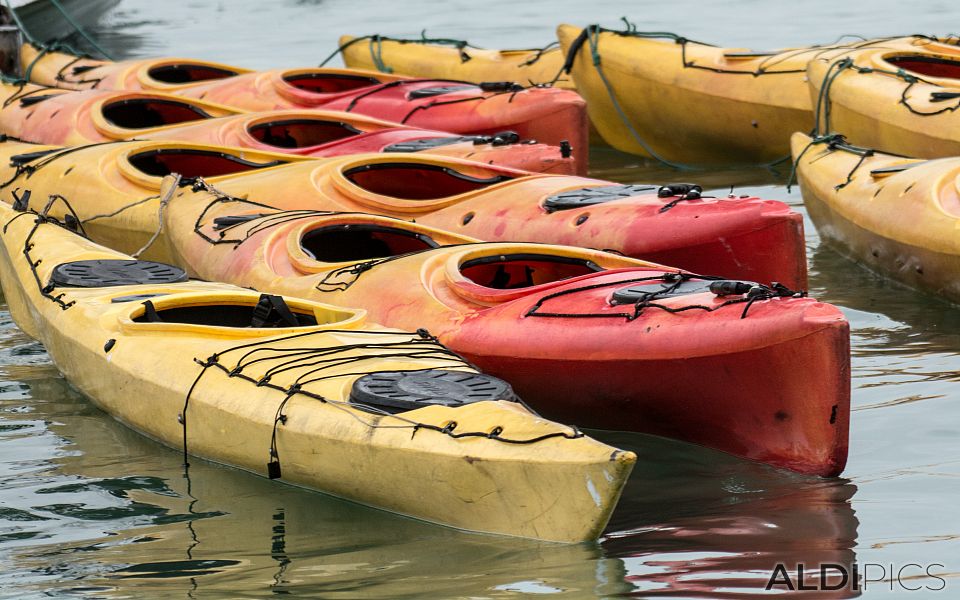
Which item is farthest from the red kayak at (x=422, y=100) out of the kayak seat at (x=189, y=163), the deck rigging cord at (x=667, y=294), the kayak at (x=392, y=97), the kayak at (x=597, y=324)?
the deck rigging cord at (x=667, y=294)

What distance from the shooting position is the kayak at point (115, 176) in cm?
845

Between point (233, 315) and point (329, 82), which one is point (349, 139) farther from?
point (233, 315)

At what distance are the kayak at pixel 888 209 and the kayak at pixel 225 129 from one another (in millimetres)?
1578

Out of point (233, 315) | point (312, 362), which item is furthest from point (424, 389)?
point (233, 315)

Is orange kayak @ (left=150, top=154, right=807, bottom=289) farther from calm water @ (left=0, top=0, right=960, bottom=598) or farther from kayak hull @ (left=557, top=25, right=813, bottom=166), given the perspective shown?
kayak hull @ (left=557, top=25, right=813, bottom=166)

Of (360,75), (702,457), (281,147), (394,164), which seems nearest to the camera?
(702,457)

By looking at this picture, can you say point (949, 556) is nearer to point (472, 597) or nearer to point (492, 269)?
point (472, 597)

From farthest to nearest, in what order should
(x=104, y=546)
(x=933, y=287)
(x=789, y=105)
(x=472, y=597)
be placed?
(x=789, y=105) < (x=933, y=287) < (x=104, y=546) < (x=472, y=597)

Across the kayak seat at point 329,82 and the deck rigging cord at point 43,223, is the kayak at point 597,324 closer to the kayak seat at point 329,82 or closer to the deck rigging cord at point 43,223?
the deck rigging cord at point 43,223

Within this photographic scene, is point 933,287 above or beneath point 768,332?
beneath

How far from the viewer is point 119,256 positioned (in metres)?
7.06

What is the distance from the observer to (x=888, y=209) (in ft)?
25.8

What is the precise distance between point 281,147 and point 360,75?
180cm

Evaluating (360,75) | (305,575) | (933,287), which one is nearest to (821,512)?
(305,575)
